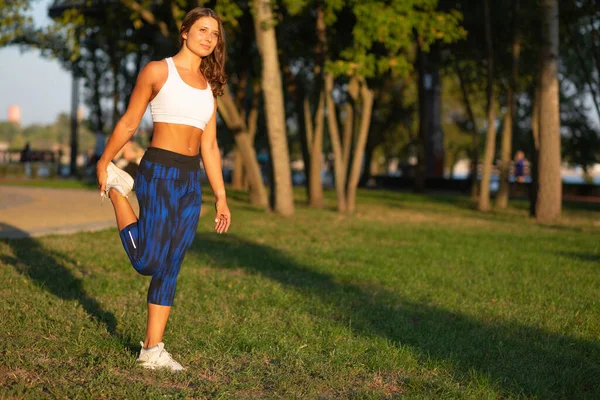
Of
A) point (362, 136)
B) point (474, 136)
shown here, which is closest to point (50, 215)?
point (362, 136)

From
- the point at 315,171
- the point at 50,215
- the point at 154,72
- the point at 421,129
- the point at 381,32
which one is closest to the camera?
the point at 154,72

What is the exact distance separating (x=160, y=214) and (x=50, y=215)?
11.2 m

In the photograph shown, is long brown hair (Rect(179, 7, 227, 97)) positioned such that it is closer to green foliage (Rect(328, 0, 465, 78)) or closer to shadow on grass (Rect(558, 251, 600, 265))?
shadow on grass (Rect(558, 251, 600, 265))

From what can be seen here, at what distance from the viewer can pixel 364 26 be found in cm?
1766

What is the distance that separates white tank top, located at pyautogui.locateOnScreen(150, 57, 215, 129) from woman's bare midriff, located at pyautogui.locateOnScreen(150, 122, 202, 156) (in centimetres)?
3

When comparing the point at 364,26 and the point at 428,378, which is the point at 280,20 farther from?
the point at 428,378

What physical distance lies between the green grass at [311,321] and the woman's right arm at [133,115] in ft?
3.86

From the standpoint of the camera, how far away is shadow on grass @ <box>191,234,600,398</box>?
5023 mm

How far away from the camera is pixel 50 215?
15.4 metres

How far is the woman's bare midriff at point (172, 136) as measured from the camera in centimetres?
487

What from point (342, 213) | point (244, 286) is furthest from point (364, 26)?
point (244, 286)

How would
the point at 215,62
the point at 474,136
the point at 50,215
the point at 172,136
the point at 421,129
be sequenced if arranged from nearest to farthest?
1. the point at 172,136
2. the point at 215,62
3. the point at 50,215
4. the point at 474,136
5. the point at 421,129

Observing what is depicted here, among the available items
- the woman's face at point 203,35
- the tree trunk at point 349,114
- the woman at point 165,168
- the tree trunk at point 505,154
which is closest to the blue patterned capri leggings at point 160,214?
the woman at point 165,168

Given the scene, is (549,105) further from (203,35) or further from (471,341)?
(203,35)
